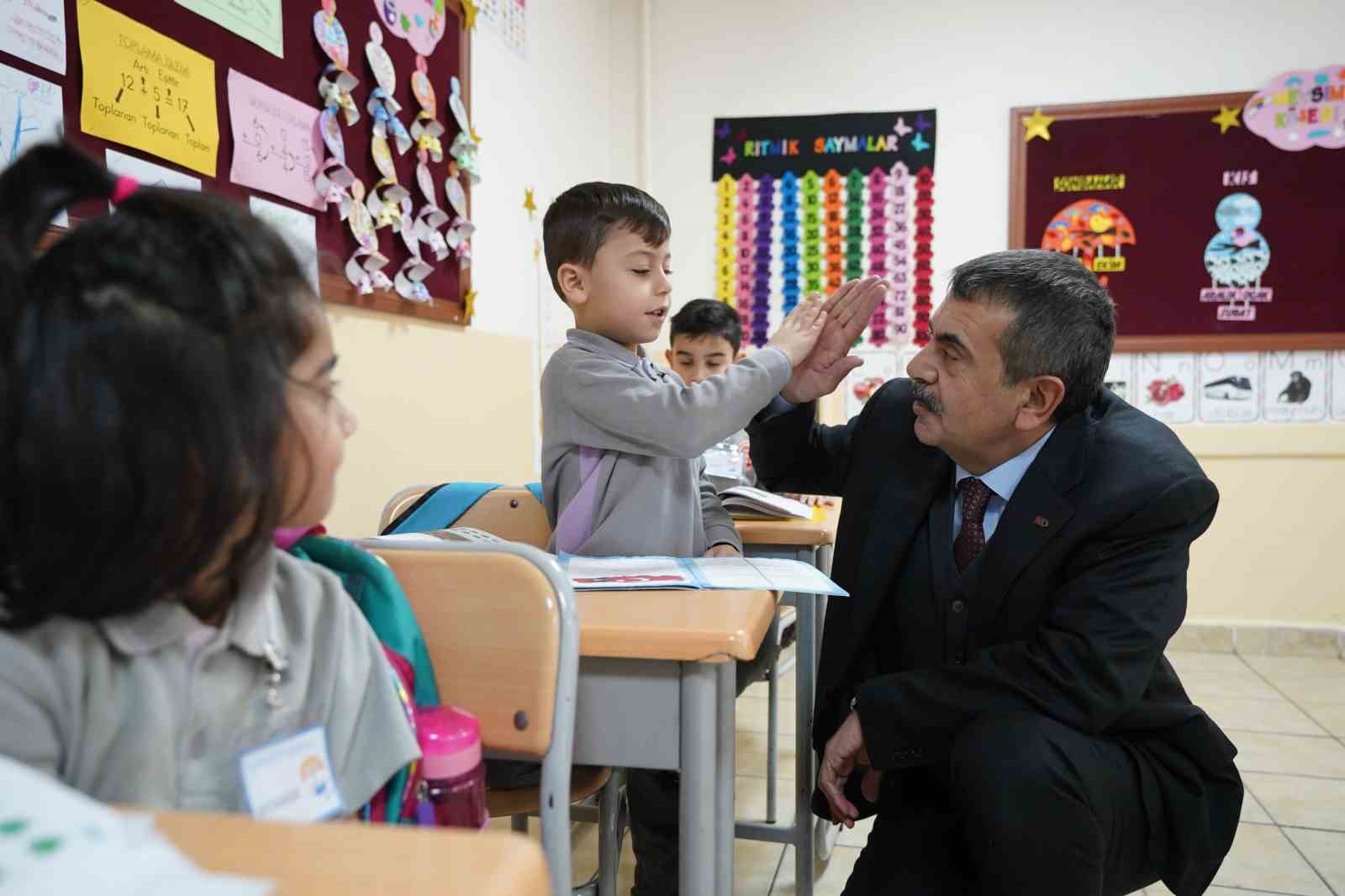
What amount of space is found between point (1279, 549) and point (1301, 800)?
64.6 inches

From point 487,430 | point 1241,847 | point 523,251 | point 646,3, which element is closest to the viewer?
point 1241,847

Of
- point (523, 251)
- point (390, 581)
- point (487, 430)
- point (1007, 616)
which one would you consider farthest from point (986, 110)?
point (390, 581)

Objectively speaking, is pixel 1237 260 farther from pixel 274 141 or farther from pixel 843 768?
pixel 274 141

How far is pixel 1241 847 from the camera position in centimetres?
204

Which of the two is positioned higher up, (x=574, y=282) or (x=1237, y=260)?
(x=1237, y=260)

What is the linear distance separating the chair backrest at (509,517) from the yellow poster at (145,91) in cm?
71

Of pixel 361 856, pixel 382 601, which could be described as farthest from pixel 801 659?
pixel 361 856

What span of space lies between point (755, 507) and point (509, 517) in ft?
1.75

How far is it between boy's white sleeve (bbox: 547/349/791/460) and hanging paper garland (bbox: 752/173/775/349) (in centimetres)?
257

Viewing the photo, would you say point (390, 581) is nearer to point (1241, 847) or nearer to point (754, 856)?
point (754, 856)

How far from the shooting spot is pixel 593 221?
5.04 feet

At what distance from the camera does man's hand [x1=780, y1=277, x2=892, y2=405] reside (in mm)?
1539

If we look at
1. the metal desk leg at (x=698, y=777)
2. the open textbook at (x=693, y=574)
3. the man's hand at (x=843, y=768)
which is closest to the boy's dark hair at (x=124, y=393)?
the metal desk leg at (x=698, y=777)

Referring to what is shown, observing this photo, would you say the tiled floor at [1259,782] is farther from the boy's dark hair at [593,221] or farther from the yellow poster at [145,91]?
the yellow poster at [145,91]
